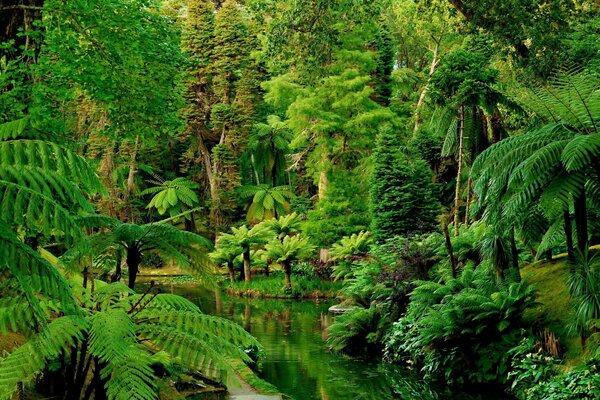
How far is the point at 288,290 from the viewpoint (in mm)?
20891

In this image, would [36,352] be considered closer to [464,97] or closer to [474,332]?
[474,332]

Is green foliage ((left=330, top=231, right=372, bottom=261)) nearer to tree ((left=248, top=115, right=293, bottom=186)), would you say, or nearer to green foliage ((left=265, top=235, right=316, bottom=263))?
green foliage ((left=265, top=235, right=316, bottom=263))

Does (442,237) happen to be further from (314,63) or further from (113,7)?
(113,7)

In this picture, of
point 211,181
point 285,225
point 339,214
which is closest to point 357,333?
point 339,214

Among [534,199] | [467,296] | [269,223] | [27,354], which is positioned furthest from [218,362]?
[269,223]

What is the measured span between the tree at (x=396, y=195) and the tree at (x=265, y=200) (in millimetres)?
11943

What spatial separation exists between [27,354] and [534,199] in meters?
5.79

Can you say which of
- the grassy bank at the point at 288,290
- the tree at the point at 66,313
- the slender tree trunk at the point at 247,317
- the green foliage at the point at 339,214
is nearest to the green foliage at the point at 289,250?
the grassy bank at the point at 288,290

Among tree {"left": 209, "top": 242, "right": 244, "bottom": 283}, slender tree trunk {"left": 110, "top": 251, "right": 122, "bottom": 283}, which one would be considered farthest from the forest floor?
tree {"left": 209, "top": 242, "right": 244, "bottom": 283}

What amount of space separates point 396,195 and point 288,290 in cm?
438

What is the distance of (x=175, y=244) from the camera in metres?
6.80

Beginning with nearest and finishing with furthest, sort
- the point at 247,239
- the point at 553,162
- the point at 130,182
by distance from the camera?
1. the point at 553,162
2. the point at 247,239
3. the point at 130,182

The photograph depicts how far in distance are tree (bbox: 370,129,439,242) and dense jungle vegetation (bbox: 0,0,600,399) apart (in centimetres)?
5

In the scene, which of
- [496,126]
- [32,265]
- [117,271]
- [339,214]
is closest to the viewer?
[32,265]
